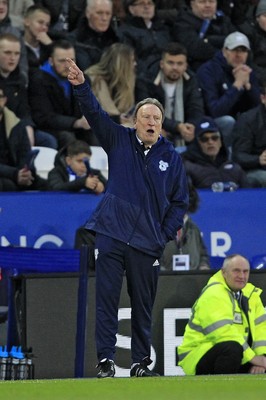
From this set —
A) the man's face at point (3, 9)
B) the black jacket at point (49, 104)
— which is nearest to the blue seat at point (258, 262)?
the black jacket at point (49, 104)

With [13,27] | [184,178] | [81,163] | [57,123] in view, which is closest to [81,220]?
[81,163]

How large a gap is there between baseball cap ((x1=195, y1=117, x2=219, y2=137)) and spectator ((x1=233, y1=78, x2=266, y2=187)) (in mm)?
349

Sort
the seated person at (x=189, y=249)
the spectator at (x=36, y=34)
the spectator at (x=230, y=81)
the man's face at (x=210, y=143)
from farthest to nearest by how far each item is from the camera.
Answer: the spectator at (x=230, y=81) → the spectator at (x=36, y=34) → the man's face at (x=210, y=143) → the seated person at (x=189, y=249)

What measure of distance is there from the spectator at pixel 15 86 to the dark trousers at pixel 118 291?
17.4 feet

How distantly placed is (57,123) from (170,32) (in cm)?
249

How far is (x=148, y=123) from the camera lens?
29.3 feet

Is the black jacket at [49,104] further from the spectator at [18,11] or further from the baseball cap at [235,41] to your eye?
the baseball cap at [235,41]

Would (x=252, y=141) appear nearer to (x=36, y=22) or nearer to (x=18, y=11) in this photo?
(x=36, y=22)

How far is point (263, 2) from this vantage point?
16.9 meters

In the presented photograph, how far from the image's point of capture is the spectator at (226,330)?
1090cm

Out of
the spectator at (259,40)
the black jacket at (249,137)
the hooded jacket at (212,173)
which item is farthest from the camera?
the spectator at (259,40)

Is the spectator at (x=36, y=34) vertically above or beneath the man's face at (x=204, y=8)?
beneath

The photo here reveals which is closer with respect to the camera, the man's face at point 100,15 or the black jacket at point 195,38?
the man's face at point 100,15

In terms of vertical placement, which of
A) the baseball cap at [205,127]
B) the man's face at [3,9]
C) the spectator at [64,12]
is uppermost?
the spectator at [64,12]
